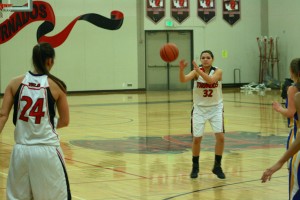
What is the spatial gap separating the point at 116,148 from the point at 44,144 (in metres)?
8.15

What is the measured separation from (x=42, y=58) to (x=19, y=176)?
87 cm

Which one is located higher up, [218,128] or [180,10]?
[180,10]

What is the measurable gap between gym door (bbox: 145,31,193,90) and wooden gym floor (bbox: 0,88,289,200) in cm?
828

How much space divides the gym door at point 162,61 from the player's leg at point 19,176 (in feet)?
87.4

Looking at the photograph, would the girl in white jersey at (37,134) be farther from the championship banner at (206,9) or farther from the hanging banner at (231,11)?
the hanging banner at (231,11)

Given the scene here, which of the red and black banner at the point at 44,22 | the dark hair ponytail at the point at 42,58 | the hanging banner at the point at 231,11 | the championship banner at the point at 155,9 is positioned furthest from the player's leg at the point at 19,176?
the hanging banner at the point at 231,11

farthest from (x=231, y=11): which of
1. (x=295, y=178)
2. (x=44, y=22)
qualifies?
(x=295, y=178)

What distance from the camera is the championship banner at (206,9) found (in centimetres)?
3219

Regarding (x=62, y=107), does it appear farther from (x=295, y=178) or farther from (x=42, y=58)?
(x=295, y=178)

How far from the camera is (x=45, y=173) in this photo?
4891mm

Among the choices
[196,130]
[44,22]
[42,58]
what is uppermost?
[44,22]

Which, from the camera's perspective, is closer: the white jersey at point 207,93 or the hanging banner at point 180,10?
the white jersey at point 207,93

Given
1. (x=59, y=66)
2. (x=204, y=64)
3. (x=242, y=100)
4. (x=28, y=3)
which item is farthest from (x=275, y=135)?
(x=59, y=66)

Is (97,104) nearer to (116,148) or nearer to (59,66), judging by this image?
(59,66)
